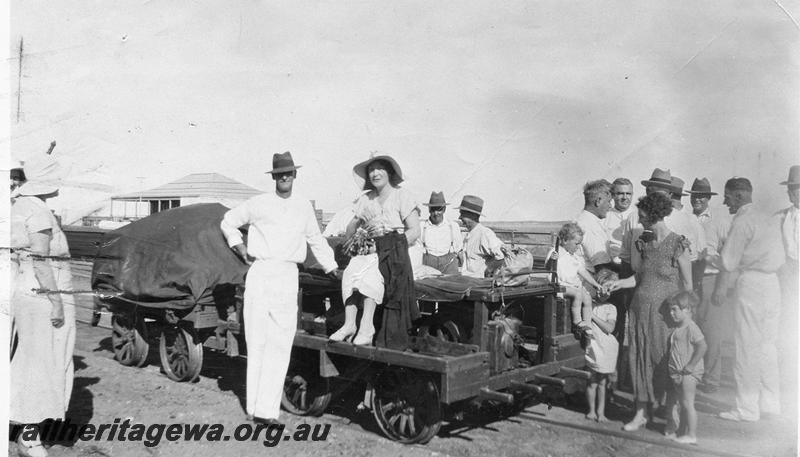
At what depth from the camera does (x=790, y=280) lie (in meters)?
5.27

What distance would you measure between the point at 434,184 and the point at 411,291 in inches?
73.9

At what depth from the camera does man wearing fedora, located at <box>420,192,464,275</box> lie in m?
7.16

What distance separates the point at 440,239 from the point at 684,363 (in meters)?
3.11

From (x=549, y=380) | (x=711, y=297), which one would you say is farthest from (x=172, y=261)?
(x=711, y=297)

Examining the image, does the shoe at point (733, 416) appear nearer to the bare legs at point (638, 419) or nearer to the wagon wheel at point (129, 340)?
the bare legs at point (638, 419)

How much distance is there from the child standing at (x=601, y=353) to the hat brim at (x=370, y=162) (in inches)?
79.6

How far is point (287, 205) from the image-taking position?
4.99 meters

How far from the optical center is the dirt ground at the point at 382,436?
4.87 metres

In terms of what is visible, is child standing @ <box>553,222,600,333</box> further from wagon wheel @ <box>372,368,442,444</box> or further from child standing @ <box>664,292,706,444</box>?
wagon wheel @ <box>372,368,442,444</box>

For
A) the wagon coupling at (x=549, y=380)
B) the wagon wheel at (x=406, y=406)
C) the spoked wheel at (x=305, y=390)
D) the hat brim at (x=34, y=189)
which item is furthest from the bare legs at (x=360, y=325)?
the hat brim at (x=34, y=189)

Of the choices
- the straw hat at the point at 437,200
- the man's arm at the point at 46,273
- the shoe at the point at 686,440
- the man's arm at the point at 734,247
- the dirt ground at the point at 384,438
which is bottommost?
the dirt ground at the point at 384,438

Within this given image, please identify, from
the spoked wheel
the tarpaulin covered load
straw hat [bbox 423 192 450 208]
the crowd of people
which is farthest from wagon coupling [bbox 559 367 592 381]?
the tarpaulin covered load

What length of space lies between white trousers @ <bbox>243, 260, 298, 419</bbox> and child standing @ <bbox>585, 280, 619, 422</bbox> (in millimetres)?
2561

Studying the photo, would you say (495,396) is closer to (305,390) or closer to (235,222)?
(305,390)
